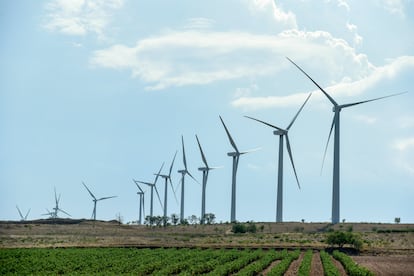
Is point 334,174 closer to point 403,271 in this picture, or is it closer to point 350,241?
point 350,241

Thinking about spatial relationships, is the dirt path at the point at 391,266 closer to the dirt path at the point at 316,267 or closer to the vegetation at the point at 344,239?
the dirt path at the point at 316,267

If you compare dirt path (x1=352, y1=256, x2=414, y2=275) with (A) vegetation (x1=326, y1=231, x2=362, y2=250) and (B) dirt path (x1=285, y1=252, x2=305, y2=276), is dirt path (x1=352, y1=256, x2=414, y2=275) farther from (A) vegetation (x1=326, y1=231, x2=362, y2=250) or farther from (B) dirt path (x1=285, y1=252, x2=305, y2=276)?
(A) vegetation (x1=326, y1=231, x2=362, y2=250)

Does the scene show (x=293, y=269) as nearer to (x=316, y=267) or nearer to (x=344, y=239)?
(x=316, y=267)

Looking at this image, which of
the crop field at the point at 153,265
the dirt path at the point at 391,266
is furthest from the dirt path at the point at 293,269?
the dirt path at the point at 391,266

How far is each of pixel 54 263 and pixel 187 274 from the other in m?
17.3

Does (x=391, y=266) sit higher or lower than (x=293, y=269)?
lower

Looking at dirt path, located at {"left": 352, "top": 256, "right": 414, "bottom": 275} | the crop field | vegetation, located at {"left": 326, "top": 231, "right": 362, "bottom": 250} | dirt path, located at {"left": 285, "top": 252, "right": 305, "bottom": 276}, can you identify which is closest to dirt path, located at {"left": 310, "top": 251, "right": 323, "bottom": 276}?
the crop field

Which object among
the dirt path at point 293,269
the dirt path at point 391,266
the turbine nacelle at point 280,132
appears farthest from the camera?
the turbine nacelle at point 280,132

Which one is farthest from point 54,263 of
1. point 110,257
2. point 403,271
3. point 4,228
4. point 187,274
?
point 4,228

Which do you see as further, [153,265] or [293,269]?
[293,269]

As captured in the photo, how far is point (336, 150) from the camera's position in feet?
412

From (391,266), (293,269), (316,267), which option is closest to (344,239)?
(391,266)

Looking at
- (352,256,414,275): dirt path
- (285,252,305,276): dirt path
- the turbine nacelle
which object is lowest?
(352,256,414,275): dirt path

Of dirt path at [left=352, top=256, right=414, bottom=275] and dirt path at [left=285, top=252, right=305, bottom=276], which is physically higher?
dirt path at [left=285, top=252, right=305, bottom=276]
